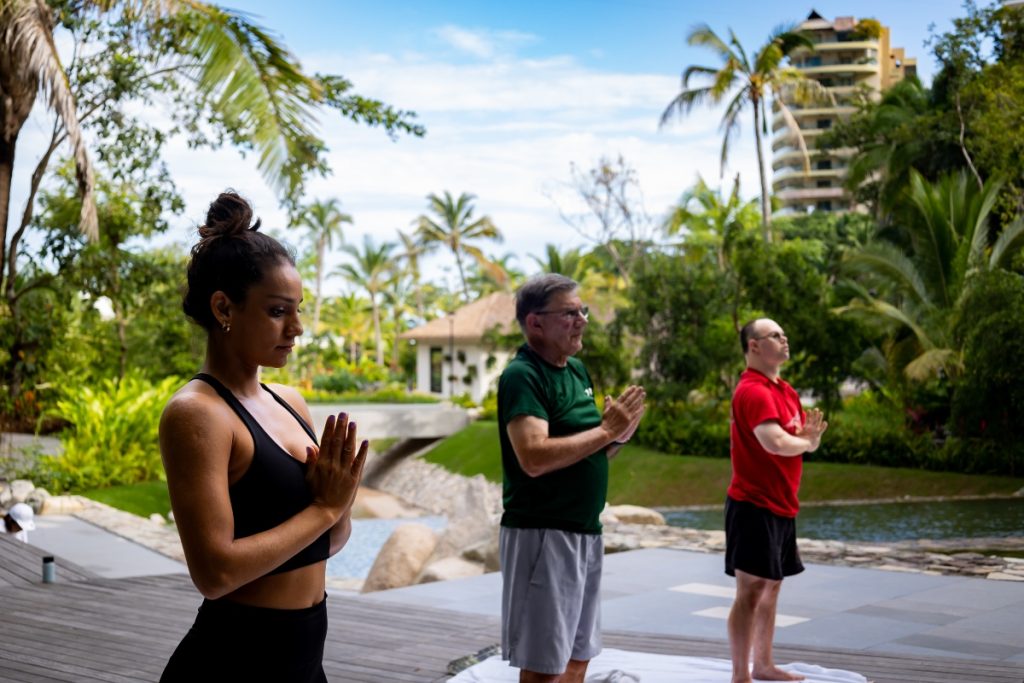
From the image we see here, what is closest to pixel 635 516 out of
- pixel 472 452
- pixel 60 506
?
pixel 60 506

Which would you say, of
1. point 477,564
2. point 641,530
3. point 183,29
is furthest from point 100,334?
point 477,564

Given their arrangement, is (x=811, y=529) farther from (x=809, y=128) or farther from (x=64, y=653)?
(x=809, y=128)

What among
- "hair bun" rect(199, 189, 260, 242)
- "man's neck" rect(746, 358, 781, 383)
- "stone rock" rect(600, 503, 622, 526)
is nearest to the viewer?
"hair bun" rect(199, 189, 260, 242)

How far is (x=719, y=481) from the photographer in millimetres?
21672

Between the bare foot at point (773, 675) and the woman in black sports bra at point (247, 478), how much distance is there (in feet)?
10.2

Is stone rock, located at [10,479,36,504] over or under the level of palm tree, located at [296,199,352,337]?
under

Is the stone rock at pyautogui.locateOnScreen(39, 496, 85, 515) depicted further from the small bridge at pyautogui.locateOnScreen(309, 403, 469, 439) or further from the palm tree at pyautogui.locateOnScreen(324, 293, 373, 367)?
the palm tree at pyautogui.locateOnScreen(324, 293, 373, 367)

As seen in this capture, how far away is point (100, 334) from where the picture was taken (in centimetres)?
1983

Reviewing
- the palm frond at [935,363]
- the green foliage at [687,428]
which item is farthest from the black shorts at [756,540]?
the green foliage at [687,428]

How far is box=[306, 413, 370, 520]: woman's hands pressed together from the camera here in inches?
72.4

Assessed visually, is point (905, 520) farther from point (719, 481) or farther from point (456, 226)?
point (456, 226)

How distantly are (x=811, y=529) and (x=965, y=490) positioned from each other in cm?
401


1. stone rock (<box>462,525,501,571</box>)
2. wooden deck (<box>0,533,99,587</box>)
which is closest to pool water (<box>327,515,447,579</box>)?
stone rock (<box>462,525,501,571</box>)

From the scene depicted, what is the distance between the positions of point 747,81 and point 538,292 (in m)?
28.3
